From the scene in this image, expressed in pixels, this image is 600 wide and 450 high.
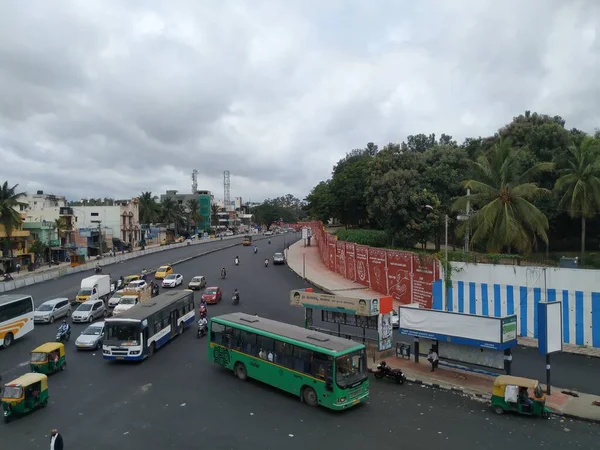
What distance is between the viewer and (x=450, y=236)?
52.1 m

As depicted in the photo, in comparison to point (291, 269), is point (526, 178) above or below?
above

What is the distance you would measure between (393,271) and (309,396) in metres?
20.5

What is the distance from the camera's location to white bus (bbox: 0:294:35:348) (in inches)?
874

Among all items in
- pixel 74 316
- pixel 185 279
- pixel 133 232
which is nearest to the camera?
pixel 74 316

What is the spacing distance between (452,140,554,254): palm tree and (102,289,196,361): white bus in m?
18.7

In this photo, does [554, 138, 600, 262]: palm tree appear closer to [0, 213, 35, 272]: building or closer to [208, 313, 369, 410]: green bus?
[208, 313, 369, 410]: green bus

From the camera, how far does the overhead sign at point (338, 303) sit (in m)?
19.8

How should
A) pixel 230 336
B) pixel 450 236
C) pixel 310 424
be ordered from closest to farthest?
1. pixel 310 424
2. pixel 230 336
3. pixel 450 236

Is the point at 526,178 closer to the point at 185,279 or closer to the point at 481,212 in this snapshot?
the point at 481,212

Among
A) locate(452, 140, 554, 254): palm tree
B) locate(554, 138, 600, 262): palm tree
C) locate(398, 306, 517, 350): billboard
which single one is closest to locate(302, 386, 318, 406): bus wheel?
locate(398, 306, 517, 350): billboard

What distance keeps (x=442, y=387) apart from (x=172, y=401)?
31.2 feet

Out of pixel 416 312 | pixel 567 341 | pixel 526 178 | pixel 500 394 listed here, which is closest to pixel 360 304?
pixel 416 312

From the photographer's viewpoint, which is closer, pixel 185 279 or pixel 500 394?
pixel 500 394

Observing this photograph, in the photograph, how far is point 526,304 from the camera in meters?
23.2
